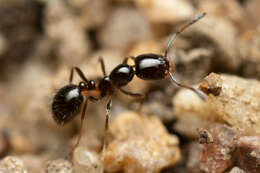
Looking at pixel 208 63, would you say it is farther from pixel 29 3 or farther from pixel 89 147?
pixel 29 3

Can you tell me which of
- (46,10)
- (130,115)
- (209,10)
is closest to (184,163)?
(130,115)

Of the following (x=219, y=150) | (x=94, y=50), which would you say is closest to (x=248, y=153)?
(x=219, y=150)

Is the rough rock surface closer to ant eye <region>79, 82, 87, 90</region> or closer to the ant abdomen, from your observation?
the ant abdomen

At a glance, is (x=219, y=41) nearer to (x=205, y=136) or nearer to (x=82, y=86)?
(x=205, y=136)

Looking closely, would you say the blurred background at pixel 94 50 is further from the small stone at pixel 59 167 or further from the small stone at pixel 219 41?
the small stone at pixel 59 167

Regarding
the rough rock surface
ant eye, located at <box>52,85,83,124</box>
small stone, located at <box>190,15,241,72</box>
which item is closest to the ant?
ant eye, located at <box>52,85,83,124</box>
